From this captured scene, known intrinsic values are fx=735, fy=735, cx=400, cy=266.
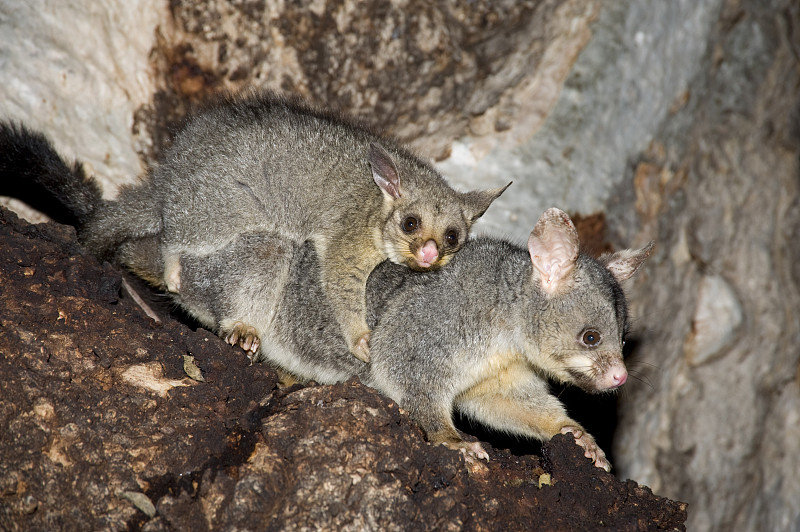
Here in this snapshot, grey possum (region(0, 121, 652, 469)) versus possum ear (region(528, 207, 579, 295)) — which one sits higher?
possum ear (region(528, 207, 579, 295))

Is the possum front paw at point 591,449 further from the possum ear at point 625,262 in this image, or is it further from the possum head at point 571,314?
the possum ear at point 625,262

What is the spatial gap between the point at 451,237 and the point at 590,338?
3.18ft

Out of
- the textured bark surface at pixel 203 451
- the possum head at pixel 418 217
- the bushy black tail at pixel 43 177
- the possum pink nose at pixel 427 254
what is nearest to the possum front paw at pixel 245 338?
the textured bark surface at pixel 203 451

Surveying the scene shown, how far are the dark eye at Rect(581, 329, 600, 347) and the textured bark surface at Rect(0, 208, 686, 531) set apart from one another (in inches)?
22.5

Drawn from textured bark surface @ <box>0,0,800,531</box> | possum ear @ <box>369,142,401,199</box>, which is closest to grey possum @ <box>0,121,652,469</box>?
possum ear @ <box>369,142,401,199</box>

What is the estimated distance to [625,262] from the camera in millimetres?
4297

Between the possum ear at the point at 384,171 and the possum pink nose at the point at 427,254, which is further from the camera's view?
the possum ear at the point at 384,171

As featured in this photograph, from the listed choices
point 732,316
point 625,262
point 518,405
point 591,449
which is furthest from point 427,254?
point 732,316

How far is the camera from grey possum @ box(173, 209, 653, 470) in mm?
3852

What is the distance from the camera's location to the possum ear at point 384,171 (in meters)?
4.12

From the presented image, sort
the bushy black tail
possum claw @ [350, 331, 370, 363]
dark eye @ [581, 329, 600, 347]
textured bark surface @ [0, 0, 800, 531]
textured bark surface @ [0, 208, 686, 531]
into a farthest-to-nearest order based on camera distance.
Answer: textured bark surface @ [0, 0, 800, 531]
the bushy black tail
possum claw @ [350, 331, 370, 363]
dark eye @ [581, 329, 600, 347]
textured bark surface @ [0, 208, 686, 531]

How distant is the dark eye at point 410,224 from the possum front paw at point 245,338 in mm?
1058

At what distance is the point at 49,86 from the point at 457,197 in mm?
2693

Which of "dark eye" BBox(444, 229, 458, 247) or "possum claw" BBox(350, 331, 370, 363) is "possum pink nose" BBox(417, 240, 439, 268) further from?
"possum claw" BBox(350, 331, 370, 363)
